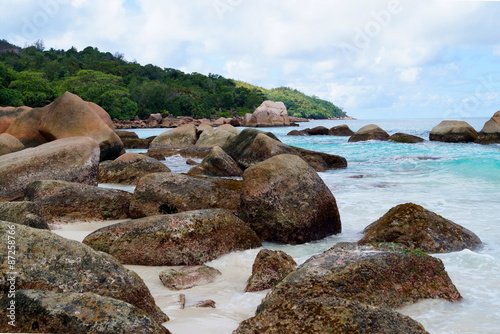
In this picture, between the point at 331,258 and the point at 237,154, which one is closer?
the point at 331,258

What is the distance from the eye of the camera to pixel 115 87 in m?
69.2

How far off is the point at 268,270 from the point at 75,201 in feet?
14.1

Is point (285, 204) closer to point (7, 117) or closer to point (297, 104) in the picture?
point (7, 117)

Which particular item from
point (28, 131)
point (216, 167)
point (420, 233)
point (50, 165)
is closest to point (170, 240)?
point (420, 233)

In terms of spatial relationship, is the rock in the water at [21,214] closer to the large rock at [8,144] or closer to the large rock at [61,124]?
the large rock at [8,144]

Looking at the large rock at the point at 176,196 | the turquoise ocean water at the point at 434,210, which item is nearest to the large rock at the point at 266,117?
the turquoise ocean water at the point at 434,210

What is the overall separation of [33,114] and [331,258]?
12.0 metres

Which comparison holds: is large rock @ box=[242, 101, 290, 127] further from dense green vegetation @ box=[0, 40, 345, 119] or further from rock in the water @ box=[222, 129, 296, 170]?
rock in the water @ box=[222, 129, 296, 170]

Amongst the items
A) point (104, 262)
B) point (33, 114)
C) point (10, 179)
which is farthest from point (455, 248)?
point (33, 114)

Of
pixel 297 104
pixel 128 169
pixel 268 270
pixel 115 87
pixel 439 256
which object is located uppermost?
pixel 297 104

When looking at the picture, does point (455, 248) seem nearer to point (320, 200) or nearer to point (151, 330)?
point (320, 200)

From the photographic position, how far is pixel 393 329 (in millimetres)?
2850

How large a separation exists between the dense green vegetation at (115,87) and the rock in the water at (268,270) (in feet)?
160

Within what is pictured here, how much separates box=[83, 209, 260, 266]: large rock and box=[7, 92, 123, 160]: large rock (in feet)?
25.1
